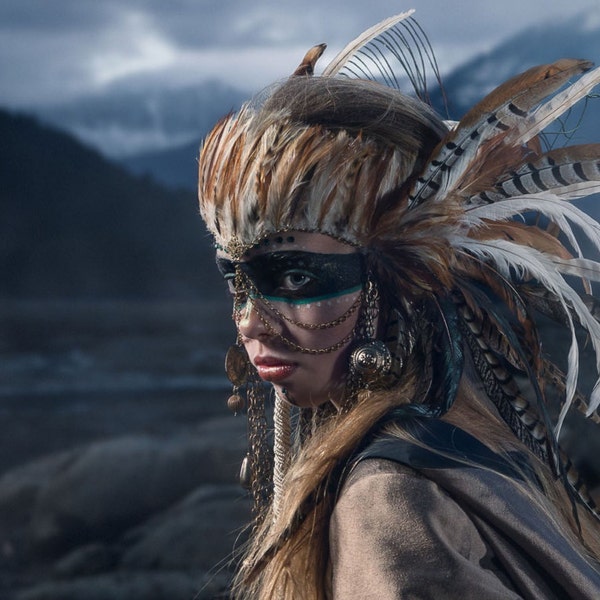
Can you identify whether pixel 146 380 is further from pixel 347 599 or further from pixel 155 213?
pixel 347 599

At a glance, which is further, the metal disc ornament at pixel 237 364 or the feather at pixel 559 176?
the metal disc ornament at pixel 237 364

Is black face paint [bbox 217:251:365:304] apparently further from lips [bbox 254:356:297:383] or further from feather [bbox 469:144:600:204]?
feather [bbox 469:144:600:204]

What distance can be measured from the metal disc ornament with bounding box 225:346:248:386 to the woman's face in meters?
0.23

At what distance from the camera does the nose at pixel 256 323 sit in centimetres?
164

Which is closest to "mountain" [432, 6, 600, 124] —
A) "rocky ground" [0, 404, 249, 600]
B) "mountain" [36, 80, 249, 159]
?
"mountain" [36, 80, 249, 159]

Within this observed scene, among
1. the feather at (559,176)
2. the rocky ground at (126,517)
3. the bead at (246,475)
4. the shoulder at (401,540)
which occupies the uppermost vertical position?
the feather at (559,176)

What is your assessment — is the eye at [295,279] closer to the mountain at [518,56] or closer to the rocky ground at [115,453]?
the mountain at [518,56]

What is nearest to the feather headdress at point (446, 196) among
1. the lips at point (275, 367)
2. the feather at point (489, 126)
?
the feather at point (489, 126)

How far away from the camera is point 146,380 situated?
12.7 feet

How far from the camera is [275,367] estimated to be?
1.67 metres

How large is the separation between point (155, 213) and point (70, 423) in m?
0.91

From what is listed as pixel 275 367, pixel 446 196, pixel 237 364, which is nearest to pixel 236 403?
pixel 237 364

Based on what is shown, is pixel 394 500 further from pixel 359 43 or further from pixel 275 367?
pixel 359 43

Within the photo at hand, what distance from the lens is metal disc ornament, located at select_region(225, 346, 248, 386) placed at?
190cm
